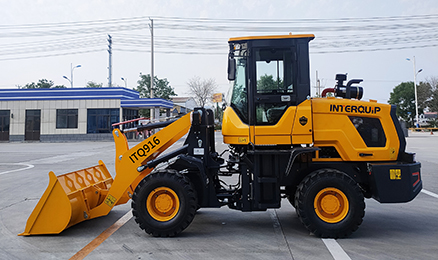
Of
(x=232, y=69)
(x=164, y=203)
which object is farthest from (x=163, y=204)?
(x=232, y=69)

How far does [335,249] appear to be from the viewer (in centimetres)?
438

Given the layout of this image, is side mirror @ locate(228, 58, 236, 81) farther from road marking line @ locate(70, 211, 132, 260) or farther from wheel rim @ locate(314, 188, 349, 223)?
road marking line @ locate(70, 211, 132, 260)

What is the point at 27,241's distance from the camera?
15.7 feet

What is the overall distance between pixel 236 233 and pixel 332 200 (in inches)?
60.0

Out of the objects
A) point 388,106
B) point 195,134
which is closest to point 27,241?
point 195,134

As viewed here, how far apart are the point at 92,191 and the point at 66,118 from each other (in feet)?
111

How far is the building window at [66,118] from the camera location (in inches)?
1414

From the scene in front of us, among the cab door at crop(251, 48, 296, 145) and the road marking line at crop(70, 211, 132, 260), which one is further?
the cab door at crop(251, 48, 296, 145)

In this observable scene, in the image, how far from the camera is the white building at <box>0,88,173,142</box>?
35.7 meters

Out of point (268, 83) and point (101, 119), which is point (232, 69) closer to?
point (268, 83)

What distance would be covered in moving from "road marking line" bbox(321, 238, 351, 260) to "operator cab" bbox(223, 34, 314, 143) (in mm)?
1774

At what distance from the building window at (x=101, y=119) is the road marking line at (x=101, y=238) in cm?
3137

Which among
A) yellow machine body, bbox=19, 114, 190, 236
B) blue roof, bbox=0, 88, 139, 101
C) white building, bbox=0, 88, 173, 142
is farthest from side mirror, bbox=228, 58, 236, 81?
blue roof, bbox=0, 88, 139, 101

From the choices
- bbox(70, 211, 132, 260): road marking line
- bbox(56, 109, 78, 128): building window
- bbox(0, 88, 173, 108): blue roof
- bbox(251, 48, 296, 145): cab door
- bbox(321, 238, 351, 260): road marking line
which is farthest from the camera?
bbox(56, 109, 78, 128): building window
